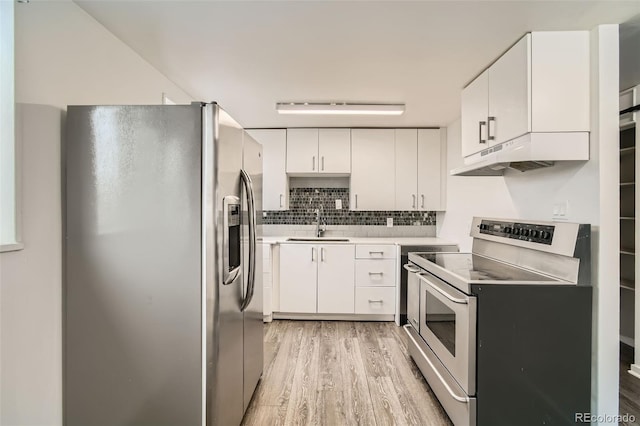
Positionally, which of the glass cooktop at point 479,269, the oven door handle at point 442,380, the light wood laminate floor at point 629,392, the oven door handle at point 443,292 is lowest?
the light wood laminate floor at point 629,392

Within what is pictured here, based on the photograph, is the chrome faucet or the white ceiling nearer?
the white ceiling

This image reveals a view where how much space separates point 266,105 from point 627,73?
2802mm

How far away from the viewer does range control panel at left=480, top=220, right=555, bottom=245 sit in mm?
1693

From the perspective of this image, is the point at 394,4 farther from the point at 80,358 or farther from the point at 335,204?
the point at 335,204

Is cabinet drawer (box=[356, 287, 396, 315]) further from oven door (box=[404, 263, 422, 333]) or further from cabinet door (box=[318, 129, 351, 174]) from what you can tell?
cabinet door (box=[318, 129, 351, 174])

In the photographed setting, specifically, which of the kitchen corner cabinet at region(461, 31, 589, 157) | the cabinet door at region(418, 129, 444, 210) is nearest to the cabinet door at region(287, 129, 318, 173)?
the cabinet door at region(418, 129, 444, 210)

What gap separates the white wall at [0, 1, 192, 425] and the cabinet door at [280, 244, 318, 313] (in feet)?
7.03

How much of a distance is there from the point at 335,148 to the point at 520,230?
2.27m

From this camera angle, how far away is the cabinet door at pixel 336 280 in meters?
3.35

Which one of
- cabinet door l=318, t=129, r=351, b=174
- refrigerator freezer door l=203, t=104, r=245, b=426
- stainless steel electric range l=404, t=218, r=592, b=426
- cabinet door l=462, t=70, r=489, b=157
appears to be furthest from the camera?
cabinet door l=318, t=129, r=351, b=174

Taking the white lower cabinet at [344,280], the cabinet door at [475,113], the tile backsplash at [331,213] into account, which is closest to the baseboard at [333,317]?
the white lower cabinet at [344,280]

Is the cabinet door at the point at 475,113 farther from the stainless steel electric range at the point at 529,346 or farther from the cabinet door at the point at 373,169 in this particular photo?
the cabinet door at the point at 373,169

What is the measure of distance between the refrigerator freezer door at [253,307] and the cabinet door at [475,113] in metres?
1.56

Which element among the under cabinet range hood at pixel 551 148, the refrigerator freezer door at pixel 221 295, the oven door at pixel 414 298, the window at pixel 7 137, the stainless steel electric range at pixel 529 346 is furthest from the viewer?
the oven door at pixel 414 298
